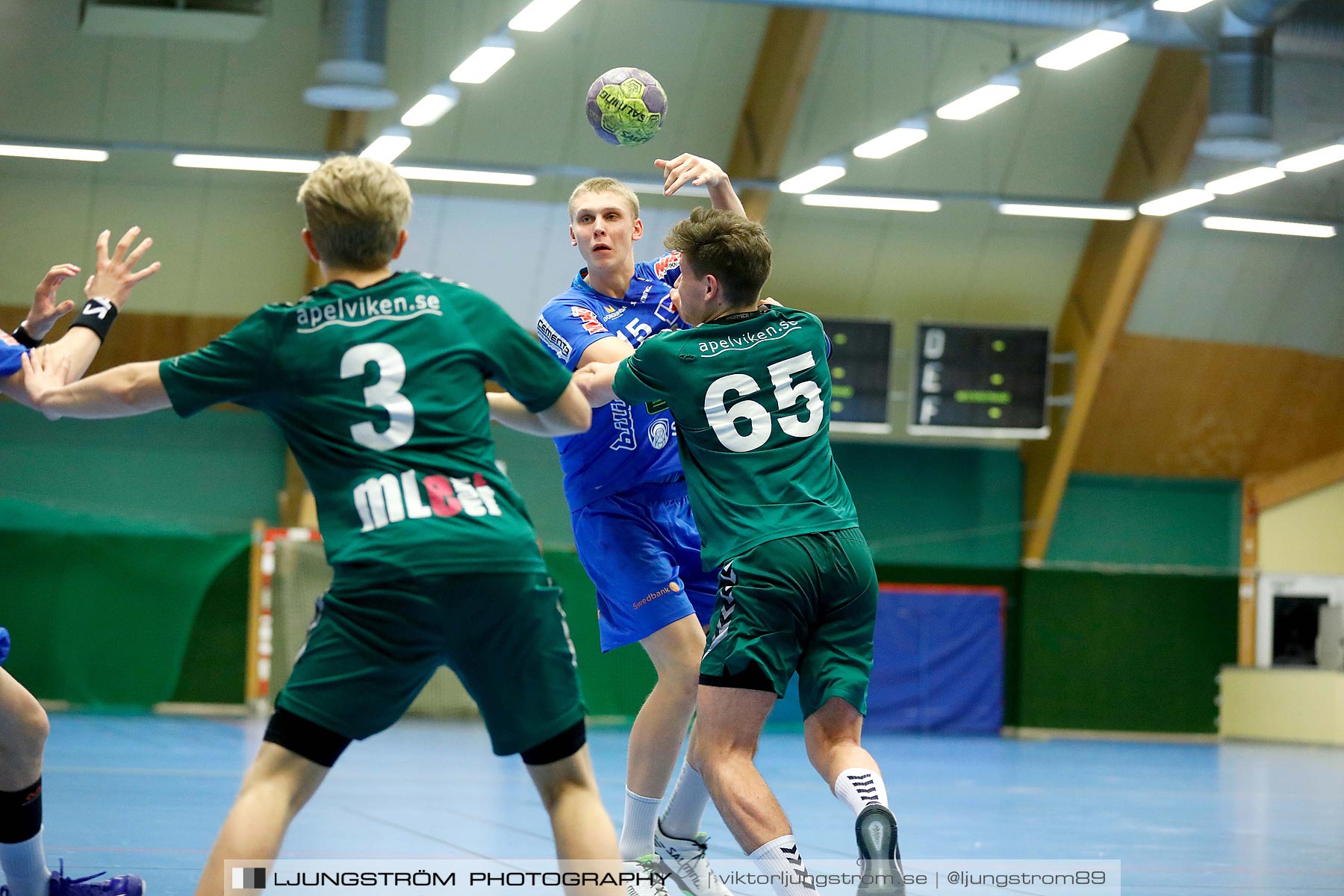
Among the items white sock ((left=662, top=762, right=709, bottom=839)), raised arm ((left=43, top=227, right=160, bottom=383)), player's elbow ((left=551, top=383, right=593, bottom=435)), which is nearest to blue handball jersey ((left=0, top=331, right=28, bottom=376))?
raised arm ((left=43, top=227, right=160, bottom=383))

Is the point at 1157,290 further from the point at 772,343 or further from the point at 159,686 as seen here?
the point at 772,343

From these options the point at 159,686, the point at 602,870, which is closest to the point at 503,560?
the point at 602,870

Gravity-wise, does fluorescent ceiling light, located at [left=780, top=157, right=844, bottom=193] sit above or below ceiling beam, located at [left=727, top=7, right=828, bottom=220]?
below

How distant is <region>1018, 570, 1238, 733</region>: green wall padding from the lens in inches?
704

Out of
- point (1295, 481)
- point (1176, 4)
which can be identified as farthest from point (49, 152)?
point (1295, 481)

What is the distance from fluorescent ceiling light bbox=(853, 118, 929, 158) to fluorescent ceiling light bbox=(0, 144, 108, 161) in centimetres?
804

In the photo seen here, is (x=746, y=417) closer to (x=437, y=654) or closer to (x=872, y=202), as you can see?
(x=437, y=654)

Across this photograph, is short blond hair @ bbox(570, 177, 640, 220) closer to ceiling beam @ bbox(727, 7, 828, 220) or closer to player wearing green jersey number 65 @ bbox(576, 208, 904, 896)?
player wearing green jersey number 65 @ bbox(576, 208, 904, 896)

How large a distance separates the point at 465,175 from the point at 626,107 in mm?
10736

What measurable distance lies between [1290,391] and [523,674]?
18.5 metres

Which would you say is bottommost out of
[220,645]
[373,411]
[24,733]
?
[220,645]

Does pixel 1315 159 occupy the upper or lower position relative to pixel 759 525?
upper

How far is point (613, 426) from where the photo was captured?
5.02 meters

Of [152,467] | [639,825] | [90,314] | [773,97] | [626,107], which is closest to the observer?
[90,314]
